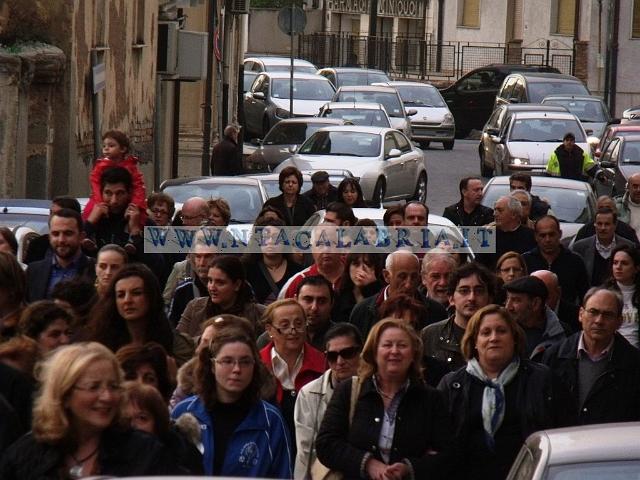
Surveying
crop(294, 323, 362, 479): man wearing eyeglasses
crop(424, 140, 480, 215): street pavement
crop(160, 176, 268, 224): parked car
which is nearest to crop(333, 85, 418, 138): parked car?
crop(424, 140, 480, 215): street pavement

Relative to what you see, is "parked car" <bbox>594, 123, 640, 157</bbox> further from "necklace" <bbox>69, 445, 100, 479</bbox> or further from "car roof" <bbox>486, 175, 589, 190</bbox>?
"necklace" <bbox>69, 445, 100, 479</bbox>

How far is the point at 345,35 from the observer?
70.9 m

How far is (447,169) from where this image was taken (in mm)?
38156

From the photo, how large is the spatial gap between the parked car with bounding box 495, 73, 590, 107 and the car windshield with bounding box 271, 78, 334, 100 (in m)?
4.28

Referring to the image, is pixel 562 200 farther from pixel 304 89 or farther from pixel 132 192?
pixel 304 89

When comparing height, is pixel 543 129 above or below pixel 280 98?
below

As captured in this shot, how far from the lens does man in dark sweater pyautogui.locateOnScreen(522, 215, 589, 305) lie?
1322 centimetres

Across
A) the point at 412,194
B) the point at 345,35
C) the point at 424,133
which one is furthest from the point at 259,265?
the point at 345,35

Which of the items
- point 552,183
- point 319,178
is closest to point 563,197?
point 552,183

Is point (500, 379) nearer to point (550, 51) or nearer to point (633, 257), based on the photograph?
point (633, 257)

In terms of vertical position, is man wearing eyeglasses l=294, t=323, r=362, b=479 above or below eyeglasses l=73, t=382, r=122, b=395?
below

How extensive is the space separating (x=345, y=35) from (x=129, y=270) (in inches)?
2455

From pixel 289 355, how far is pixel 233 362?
149 centimetres

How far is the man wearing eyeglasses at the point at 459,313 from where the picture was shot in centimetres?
945
